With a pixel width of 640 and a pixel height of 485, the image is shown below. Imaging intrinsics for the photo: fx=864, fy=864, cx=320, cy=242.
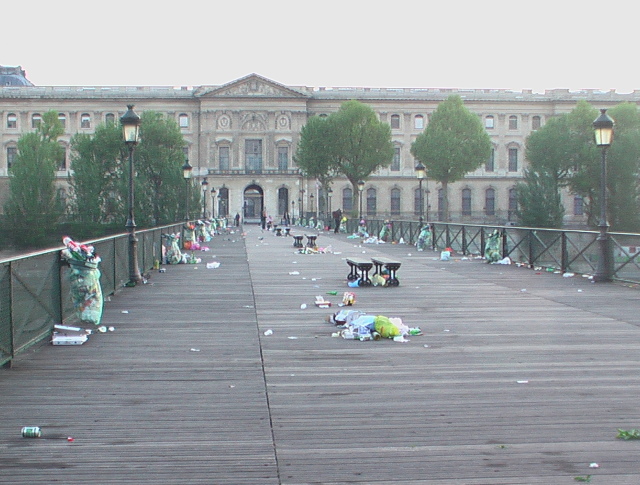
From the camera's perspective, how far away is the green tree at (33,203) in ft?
233

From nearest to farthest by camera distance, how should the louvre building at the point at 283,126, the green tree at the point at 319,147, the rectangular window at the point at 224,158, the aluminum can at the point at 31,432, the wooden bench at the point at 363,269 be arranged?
the aluminum can at the point at 31,432 → the wooden bench at the point at 363,269 → the green tree at the point at 319,147 → the louvre building at the point at 283,126 → the rectangular window at the point at 224,158

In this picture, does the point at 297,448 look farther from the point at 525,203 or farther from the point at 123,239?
the point at 525,203

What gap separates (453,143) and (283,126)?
31463 millimetres

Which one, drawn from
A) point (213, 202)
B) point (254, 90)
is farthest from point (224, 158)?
point (213, 202)

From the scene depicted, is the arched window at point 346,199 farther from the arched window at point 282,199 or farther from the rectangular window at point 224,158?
the rectangular window at point 224,158

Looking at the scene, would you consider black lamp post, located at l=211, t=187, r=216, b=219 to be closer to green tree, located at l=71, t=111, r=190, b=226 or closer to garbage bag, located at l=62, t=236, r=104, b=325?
green tree, located at l=71, t=111, r=190, b=226

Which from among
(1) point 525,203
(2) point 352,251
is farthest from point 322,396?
(1) point 525,203

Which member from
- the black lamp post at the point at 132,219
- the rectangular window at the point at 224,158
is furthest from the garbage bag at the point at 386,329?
the rectangular window at the point at 224,158

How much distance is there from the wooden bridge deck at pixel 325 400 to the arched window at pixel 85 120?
93.4m

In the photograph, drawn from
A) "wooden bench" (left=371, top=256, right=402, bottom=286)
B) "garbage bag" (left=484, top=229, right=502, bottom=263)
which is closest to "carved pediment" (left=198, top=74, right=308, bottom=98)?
"garbage bag" (left=484, top=229, right=502, bottom=263)

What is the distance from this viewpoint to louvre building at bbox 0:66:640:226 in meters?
102

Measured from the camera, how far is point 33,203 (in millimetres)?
71250

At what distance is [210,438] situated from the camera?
6285 millimetres

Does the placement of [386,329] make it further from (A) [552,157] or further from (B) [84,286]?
(A) [552,157]
